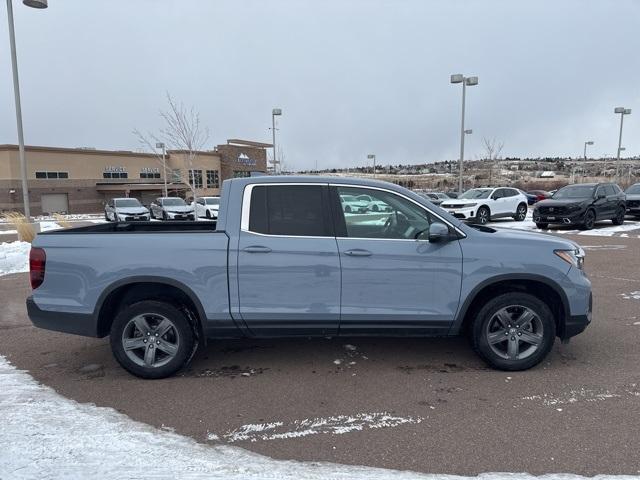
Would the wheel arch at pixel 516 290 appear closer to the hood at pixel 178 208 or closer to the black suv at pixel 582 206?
the black suv at pixel 582 206

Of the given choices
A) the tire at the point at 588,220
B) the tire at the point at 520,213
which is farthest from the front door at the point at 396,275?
the tire at the point at 520,213

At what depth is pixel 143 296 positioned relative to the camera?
441 centimetres

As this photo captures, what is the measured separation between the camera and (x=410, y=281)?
4.24 meters

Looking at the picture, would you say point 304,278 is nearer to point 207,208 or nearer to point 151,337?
point 151,337

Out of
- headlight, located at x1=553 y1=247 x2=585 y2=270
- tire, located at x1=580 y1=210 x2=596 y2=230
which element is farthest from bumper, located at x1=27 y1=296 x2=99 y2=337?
tire, located at x1=580 y1=210 x2=596 y2=230

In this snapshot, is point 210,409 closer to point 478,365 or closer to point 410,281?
point 410,281

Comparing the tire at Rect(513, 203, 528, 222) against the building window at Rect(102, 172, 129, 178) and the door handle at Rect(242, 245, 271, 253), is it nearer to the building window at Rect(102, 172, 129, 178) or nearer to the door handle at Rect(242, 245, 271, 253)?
the door handle at Rect(242, 245, 271, 253)

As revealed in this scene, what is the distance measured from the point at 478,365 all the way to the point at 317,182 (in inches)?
94.3

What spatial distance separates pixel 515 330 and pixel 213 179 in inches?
2249

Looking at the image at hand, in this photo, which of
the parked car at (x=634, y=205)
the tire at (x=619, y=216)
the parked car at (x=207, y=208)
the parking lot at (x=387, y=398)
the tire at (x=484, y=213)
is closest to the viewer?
the parking lot at (x=387, y=398)

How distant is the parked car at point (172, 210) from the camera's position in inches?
1041

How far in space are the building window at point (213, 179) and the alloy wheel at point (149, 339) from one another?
54.9m

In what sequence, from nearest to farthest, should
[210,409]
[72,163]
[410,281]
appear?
1. [210,409]
2. [410,281]
3. [72,163]

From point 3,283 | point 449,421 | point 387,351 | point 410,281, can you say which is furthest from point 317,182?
point 3,283
